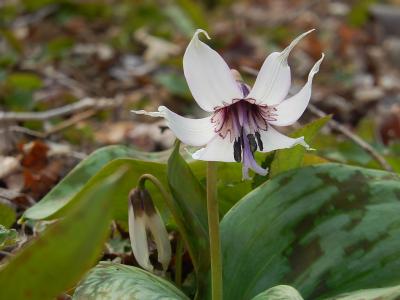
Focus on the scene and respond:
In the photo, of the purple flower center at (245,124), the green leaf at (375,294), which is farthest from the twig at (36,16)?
the green leaf at (375,294)


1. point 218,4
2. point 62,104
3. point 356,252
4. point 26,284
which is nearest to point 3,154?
point 62,104

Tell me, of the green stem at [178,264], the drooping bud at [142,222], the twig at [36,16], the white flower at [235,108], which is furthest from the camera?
the twig at [36,16]

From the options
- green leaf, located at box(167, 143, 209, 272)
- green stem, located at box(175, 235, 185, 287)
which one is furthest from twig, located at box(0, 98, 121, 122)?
green leaf, located at box(167, 143, 209, 272)

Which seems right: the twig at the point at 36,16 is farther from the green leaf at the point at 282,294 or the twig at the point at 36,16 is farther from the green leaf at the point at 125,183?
the green leaf at the point at 282,294

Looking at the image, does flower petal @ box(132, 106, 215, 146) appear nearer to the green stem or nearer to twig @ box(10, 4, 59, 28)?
the green stem

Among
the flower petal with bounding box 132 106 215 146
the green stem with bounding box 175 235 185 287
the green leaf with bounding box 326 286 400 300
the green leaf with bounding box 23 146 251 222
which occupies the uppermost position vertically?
the flower petal with bounding box 132 106 215 146

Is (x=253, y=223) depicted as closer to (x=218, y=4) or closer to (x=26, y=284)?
(x=26, y=284)
